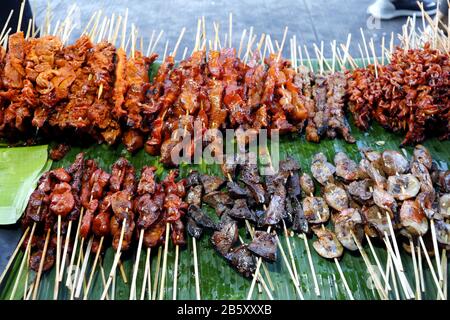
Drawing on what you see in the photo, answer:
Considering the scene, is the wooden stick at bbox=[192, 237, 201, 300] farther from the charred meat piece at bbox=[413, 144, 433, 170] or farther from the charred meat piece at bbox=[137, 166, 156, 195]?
the charred meat piece at bbox=[413, 144, 433, 170]

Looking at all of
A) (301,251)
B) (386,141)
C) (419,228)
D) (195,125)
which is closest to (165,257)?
(301,251)

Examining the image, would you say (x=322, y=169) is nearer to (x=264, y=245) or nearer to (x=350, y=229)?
(x=350, y=229)

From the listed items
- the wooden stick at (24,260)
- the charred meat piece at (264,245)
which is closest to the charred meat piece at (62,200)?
the wooden stick at (24,260)

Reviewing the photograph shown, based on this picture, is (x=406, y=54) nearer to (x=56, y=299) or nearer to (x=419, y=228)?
(x=419, y=228)

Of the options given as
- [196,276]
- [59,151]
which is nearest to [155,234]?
[196,276]

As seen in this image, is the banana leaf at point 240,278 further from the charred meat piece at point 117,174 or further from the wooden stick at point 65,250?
the charred meat piece at point 117,174
